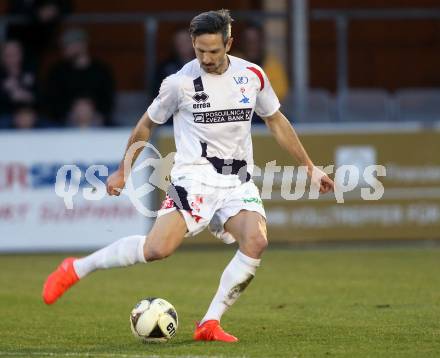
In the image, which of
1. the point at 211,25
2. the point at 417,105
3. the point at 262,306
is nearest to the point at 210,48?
the point at 211,25

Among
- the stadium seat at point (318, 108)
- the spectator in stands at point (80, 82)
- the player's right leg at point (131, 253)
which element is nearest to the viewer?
the player's right leg at point (131, 253)

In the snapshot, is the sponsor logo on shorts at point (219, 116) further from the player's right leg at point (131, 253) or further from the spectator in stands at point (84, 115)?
the spectator in stands at point (84, 115)

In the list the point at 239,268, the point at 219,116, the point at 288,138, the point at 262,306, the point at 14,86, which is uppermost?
the point at 219,116

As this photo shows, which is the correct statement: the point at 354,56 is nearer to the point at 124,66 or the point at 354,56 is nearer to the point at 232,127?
the point at 124,66

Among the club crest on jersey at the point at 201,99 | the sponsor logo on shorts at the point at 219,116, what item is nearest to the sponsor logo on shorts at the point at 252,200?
the sponsor logo on shorts at the point at 219,116

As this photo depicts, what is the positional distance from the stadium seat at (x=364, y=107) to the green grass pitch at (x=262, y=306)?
7.08 ft

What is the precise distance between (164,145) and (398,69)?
563cm

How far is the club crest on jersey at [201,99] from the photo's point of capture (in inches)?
306

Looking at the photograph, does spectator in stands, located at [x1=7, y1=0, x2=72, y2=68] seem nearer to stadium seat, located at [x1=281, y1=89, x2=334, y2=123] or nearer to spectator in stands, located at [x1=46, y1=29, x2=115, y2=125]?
spectator in stands, located at [x1=46, y1=29, x2=115, y2=125]

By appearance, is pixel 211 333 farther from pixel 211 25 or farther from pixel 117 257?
pixel 211 25

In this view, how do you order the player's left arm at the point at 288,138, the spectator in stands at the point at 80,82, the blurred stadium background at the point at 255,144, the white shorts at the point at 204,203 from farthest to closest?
the spectator in stands at the point at 80,82, the blurred stadium background at the point at 255,144, the player's left arm at the point at 288,138, the white shorts at the point at 204,203

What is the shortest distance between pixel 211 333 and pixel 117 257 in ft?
2.56

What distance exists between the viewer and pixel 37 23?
51.0ft

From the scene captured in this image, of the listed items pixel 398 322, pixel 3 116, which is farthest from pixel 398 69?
pixel 398 322
